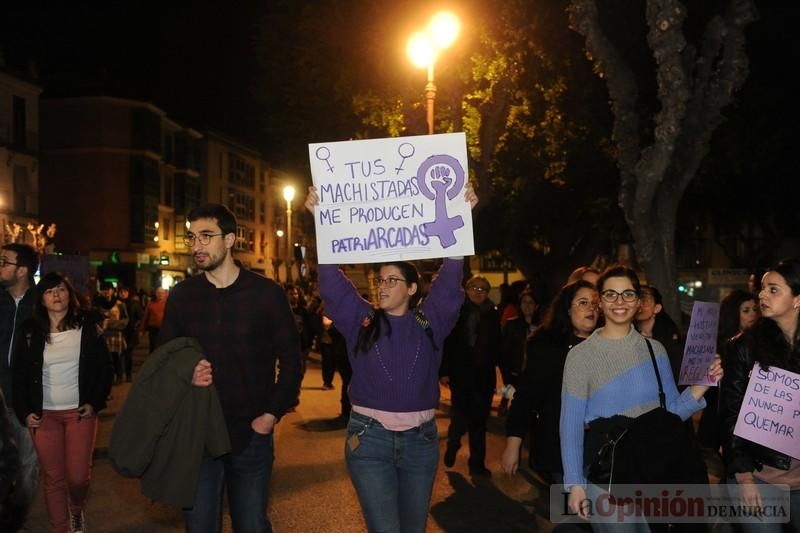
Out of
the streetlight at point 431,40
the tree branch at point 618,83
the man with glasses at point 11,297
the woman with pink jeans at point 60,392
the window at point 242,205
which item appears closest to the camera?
the woman with pink jeans at point 60,392

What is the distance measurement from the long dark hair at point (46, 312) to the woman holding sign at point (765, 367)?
4.27m

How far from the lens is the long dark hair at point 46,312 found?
6012mm

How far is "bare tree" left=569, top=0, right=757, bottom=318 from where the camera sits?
1128 centimetres

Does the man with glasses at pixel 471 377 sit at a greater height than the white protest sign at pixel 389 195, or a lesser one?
lesser

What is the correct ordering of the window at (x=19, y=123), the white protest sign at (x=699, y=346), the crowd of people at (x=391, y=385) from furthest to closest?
the window at (x=19, y=123), the white protest sign at (x=699, y=346), the crowd of people at (x=391, y=385)

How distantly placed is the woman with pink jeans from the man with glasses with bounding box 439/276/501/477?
3837 millimetres

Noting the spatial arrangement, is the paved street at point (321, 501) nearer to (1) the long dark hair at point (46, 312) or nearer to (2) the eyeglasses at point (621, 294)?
(1) the long dark hair at point (46, 312)

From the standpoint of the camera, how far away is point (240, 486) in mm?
4473

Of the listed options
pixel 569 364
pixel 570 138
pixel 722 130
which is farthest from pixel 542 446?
pixel 722 130

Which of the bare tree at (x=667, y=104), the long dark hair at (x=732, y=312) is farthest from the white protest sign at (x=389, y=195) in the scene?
the bare tree at (x=667, y=104)

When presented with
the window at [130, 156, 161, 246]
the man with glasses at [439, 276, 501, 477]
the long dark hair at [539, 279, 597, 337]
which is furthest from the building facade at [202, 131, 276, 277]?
the long dark hair at [539, 279, 597, 337]

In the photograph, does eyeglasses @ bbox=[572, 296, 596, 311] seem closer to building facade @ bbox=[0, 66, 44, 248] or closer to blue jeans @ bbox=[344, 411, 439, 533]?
blue jeans @ bbox=[344, 411, 439, 533]

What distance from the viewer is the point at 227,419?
445 cm

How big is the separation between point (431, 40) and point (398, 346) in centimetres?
908
